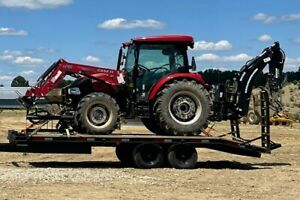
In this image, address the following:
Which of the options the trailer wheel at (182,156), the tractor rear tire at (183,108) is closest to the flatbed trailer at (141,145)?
the trailer wheel at (182,156)

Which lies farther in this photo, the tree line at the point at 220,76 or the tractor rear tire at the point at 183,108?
the tree line at the point at 220,76

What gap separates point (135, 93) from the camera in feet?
59.4

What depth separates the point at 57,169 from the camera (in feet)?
55.1

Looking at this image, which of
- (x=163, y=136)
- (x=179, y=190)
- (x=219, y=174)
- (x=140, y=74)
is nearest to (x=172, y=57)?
(x=140, y=74)

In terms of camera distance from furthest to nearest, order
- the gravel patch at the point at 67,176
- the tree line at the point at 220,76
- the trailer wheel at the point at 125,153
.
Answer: the tree line at the point at 220,76 → the trailer wheel at the point at 125,153 → the gravel patch at the point at 67,176

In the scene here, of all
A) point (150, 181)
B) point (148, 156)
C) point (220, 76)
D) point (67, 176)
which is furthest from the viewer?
point (220, 76)

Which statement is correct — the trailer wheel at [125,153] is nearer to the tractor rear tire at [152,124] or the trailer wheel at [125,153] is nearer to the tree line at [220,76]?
the tractor rear tire at [152,124]

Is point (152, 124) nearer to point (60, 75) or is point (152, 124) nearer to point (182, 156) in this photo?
point (182, 156)

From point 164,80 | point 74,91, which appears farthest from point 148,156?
point 74,91

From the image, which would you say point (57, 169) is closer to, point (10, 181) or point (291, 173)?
point (10, 181)

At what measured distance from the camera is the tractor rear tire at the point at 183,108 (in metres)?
17.7

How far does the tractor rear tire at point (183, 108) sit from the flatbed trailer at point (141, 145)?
1.04 ft

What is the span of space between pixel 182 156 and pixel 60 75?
12.3 ft

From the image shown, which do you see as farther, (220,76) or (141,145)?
(220,76)
